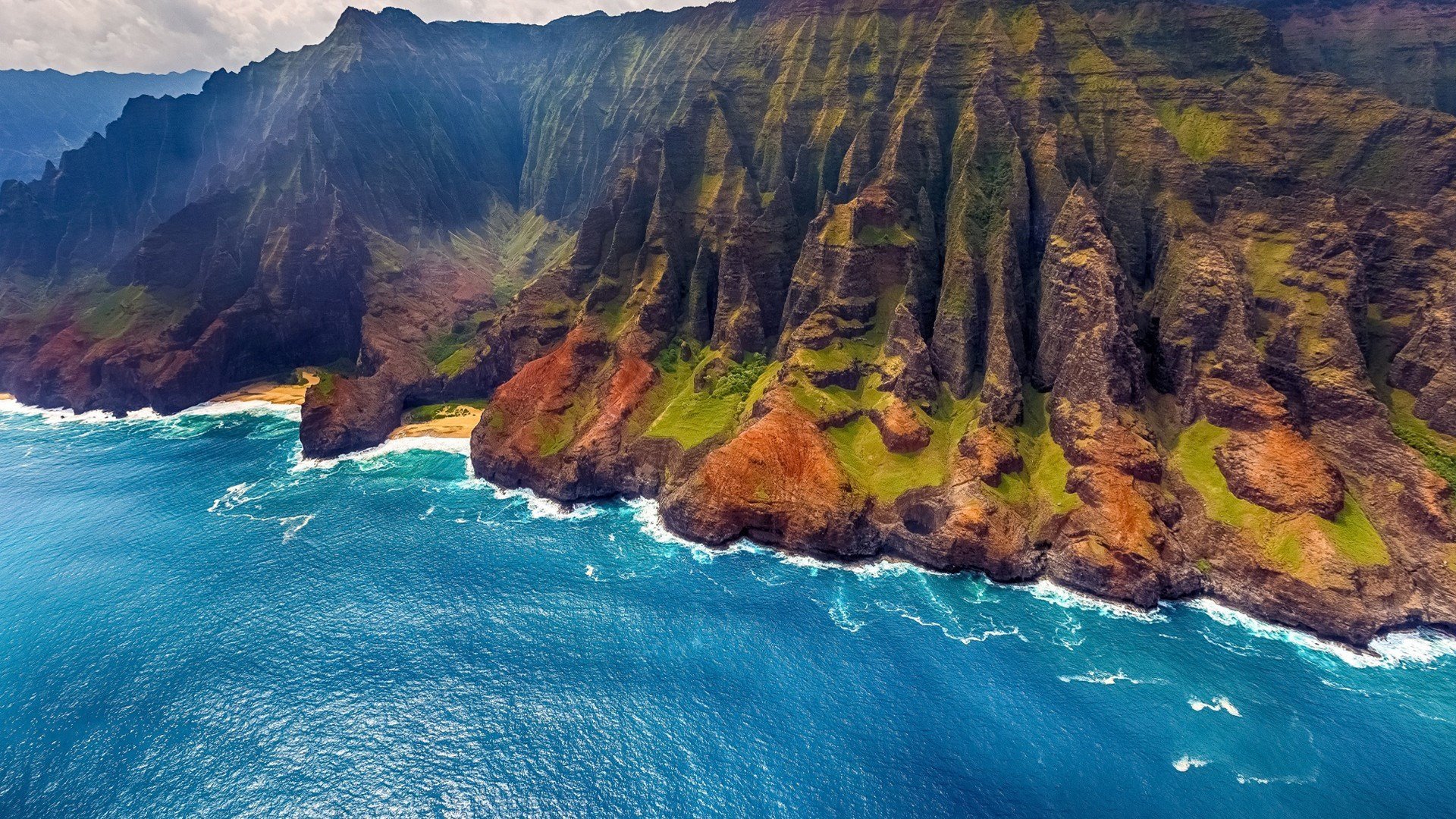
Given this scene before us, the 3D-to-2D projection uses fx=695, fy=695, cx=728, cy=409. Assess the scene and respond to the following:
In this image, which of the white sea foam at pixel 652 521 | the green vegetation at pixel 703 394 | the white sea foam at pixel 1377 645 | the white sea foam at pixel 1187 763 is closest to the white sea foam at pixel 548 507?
the white sea foam at pixel 652 521

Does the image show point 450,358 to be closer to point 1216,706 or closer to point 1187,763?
point 1187,763

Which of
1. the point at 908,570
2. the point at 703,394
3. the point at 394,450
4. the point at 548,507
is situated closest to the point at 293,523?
the point at 394,450

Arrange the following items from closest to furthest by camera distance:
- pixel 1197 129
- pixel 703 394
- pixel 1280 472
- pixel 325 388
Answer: pixel 1280 472
pixel 1197 129
pixel 703 394
pixel 325 388

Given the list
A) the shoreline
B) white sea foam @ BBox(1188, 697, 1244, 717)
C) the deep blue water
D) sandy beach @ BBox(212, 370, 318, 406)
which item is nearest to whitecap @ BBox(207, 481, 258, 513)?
the deep blue water

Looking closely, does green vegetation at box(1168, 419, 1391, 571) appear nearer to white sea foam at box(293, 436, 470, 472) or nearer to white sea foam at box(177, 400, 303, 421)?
white sea foam at box(293, 436, 470, 472)

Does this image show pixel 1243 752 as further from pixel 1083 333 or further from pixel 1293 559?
pixel 1083 333

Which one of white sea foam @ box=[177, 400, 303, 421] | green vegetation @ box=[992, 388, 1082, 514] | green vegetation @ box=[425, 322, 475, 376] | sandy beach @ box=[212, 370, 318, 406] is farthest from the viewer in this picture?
sandy beach @ box=[212, 370, 318, 406]
